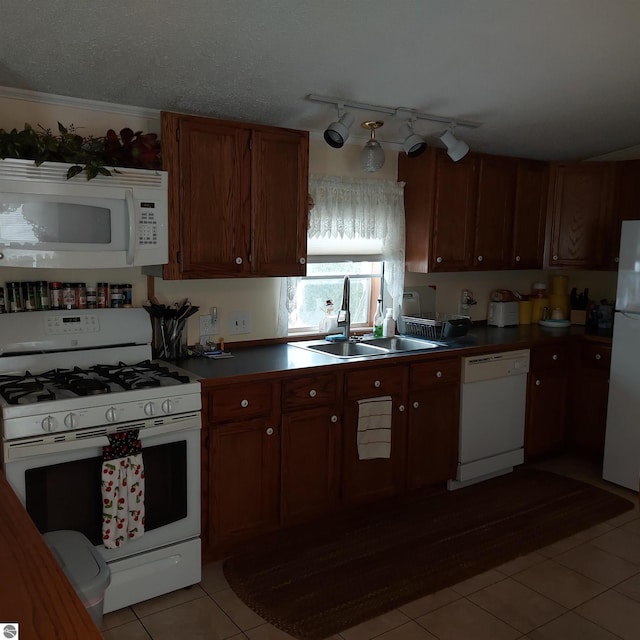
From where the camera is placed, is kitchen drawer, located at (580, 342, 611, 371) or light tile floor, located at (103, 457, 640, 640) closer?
light tile floor, located at (103, 457, 640, 640)

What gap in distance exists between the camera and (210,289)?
3.42 m

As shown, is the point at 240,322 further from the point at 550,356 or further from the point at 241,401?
the point at 550,356

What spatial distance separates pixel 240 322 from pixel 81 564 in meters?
2.04

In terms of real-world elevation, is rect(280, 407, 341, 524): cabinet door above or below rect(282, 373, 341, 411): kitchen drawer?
below

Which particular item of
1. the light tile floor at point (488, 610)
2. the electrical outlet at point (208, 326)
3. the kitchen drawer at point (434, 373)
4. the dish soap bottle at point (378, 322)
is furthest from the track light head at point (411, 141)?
the light tile floor at point (488, 610)

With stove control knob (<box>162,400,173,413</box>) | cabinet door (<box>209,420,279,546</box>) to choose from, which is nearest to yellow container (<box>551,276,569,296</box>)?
cabinet door (<box>209,420,279,546</box>)

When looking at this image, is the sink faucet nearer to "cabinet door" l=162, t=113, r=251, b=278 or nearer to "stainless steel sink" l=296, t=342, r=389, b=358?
"stainless steel sink" l=296, t=342, r=389, b=358

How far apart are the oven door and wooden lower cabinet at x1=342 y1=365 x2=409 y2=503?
2.90 ft

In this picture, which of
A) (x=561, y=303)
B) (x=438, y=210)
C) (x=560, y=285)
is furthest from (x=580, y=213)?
(x=438, y=210)

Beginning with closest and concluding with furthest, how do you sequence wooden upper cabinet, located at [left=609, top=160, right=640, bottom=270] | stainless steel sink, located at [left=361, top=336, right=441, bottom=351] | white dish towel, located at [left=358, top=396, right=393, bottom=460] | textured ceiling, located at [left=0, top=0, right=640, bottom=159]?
textured ceiling, located at [left=0, top=0, right=640, bottom=159] → white dish towel, located at [left=358, top=396, right=393, bottom=460] → stainless steel sink, located at [left=361, top=336, right=441, bottom=351] → wooden upper cabinet, located at [left=609, top=160, right=640, bottom=270]

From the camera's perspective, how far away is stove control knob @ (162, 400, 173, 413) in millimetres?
2547

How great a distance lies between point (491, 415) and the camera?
3844 millimetres

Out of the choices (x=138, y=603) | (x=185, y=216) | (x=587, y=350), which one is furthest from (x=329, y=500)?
(x=587, y=350)

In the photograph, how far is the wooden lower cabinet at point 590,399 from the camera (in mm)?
4129
